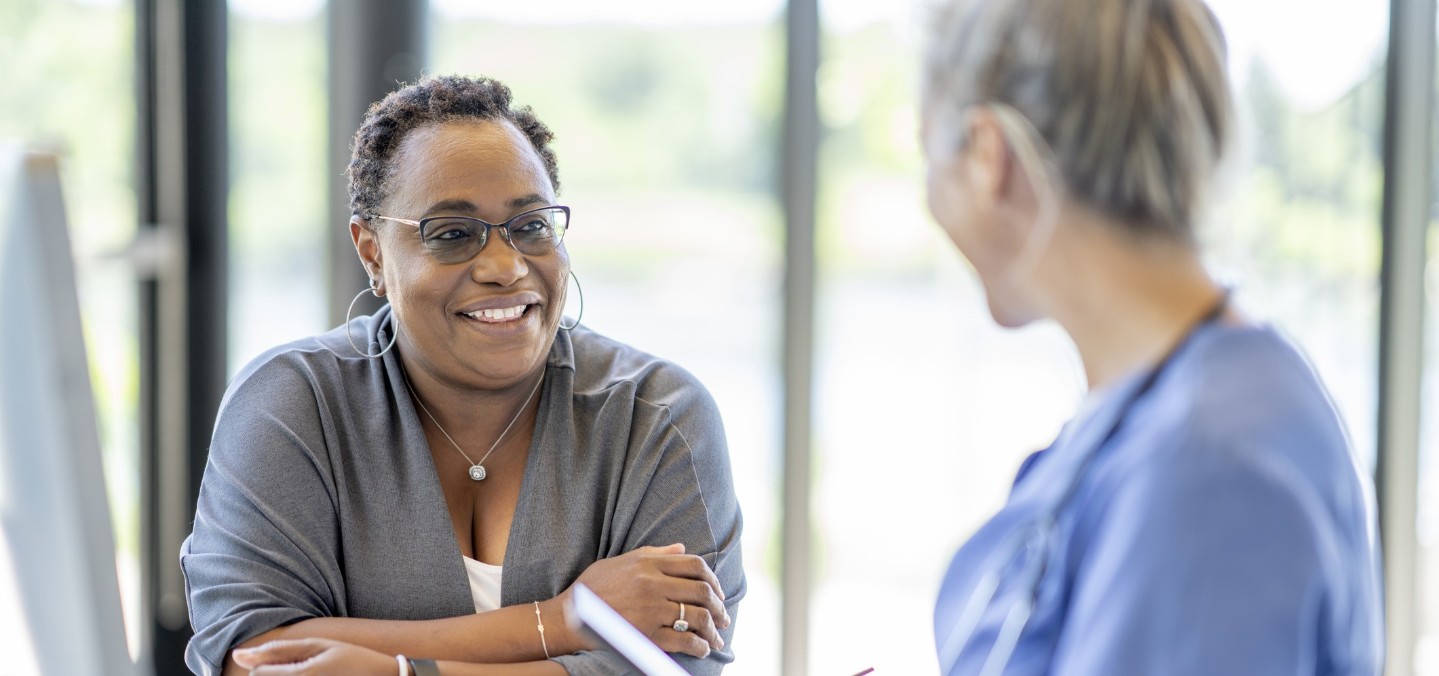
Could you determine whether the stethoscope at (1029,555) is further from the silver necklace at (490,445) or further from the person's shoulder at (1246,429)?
the silver necklace at (490,445)

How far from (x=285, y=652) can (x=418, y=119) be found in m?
0.78

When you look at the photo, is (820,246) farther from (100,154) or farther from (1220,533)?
(1220,533)

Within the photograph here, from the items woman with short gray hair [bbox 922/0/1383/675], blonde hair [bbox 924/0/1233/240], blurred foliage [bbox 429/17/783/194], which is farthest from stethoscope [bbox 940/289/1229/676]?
blurred foliage [bbox 429/17/783/194]

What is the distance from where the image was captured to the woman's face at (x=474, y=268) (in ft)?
5.72

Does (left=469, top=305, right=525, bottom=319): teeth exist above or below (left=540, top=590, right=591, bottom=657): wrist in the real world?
above

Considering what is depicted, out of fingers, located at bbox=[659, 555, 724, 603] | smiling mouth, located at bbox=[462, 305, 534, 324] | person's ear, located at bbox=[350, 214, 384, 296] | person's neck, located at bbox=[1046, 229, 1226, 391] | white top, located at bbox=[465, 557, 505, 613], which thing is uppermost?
person's neck, located at bbox=[1046, 229, 1226, 391]

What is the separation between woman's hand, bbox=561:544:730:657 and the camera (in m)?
1.63

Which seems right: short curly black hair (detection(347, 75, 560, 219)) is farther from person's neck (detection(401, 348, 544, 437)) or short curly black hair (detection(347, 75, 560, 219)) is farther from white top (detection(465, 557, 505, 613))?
white top (detection(465, 557, 505, 613))

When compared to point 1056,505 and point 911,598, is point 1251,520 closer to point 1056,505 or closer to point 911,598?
point 1056,505

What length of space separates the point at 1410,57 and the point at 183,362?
3461mm

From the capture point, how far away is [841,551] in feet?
11.8

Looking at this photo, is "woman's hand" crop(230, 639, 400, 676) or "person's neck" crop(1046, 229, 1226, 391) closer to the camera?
"person's neck" crop(1046, 229, 1226, 391)

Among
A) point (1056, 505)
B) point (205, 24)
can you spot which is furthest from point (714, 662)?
point (205, 24)

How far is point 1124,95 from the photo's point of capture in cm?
94
